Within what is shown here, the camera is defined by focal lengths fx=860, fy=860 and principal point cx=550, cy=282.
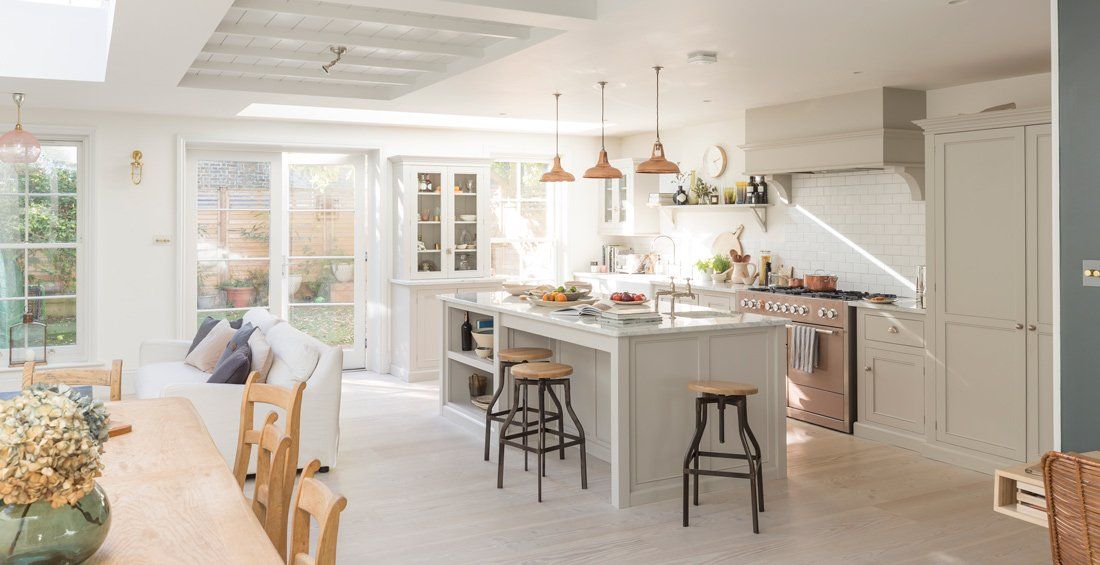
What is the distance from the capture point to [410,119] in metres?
8.43

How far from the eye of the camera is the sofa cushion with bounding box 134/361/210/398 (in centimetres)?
565

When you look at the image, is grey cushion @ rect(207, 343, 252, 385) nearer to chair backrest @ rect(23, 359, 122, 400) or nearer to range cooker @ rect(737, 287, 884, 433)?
chair backrest @ rect(23, 359, 122, 400)

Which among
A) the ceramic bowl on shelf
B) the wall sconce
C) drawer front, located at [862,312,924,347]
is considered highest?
the wall sconce

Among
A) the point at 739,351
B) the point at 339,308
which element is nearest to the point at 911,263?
the point at 739,351

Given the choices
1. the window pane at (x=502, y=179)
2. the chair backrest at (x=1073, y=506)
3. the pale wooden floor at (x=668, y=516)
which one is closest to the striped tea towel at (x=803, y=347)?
the pale wooden floor at (x=668, y=516)

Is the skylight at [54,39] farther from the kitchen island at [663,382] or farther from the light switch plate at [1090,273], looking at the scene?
the light switch plate at [1090,273]

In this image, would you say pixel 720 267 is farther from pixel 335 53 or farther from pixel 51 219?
pixel 51 219

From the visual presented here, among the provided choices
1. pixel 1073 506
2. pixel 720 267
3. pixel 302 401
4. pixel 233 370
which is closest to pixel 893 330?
pixel 720 267

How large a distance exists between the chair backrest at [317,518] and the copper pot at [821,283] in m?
5.51

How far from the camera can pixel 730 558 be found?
12.8 feet

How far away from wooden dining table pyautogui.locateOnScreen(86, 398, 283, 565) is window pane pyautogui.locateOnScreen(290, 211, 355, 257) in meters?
5.67

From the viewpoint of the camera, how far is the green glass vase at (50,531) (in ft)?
5.43

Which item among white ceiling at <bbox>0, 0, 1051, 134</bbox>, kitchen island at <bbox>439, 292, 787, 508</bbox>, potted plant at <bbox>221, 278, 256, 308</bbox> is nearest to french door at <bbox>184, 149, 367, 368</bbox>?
potted plant at <bbox>221, 278, 256, 308</bbox>

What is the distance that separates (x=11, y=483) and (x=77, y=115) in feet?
22.3
